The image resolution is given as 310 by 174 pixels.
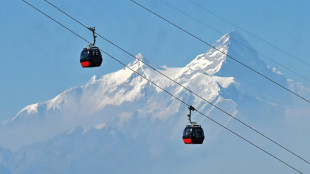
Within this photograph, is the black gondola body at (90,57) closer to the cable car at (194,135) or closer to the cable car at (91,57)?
the cable car at (91,57)

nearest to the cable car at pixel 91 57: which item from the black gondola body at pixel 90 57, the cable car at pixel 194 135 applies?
the black gondola body at pixel 90 57

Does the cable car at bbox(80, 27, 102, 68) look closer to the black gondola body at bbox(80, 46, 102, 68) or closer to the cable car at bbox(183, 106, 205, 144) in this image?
the black gondola body at bbox(80, 46, 102, 68)

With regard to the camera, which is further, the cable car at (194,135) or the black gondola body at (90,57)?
the cable car at (194,135)

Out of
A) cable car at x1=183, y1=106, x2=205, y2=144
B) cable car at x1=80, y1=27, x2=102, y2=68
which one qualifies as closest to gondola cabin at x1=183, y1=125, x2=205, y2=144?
cable car at x1=183, y1=106, x2=205, y2=144

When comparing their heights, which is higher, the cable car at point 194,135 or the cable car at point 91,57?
the cable car at point 91,57

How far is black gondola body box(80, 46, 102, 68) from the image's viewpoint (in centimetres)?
4812

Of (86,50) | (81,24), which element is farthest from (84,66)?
(81,24)

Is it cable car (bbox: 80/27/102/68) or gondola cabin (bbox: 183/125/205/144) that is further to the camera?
gondola cabin (bbox: 183/125/205/144)

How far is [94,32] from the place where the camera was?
46.0m

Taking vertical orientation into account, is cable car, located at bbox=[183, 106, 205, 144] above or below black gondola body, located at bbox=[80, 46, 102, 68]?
below

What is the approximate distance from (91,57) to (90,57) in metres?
0.05

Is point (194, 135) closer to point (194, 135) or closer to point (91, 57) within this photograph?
point (194, 135)

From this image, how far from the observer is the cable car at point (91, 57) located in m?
48.1

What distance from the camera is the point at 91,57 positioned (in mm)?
48344
